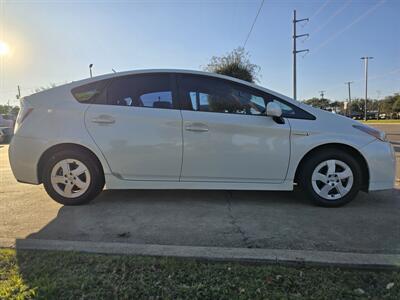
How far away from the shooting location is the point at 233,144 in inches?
145

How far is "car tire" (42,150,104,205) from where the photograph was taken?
3744 mm

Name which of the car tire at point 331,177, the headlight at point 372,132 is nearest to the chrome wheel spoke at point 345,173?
the car tire at point 331,177

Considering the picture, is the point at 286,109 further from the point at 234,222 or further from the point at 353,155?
the point at 234,222

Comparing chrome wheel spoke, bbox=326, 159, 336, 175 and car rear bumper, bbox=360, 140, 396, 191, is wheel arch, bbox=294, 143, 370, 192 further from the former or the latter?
chrome wheel spoke, bbox=326, 159, 336, 175

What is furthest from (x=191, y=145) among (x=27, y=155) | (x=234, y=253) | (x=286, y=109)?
(x=27, y=155)

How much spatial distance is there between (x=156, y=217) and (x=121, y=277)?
4.26ft

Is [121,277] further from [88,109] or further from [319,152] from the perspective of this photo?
[319,152]

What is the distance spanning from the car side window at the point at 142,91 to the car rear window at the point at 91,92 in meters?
0.08

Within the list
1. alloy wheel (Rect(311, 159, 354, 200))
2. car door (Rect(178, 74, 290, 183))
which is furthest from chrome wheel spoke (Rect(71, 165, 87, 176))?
alloy wheel (Rect(311, 159, 354, 200))

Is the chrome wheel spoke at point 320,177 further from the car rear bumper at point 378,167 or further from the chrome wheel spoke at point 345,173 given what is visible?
the car rear bumper at point 378,167

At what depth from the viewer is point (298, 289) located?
2020 millimetres

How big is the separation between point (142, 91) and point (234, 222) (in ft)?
6.02

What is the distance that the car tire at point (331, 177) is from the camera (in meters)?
3.70

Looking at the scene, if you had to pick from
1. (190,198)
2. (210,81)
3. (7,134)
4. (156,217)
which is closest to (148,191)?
(190,198)
